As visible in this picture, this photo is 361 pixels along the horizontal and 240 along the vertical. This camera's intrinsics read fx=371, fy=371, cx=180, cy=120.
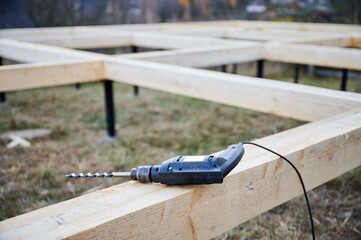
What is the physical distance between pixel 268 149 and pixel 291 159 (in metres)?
0.09

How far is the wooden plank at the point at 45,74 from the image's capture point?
2.48m

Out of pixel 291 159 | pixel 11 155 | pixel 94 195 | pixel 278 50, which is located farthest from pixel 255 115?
pixel 94 195

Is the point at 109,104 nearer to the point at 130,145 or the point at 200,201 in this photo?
the point at 130,145

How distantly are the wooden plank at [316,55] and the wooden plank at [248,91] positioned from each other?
3.82ft

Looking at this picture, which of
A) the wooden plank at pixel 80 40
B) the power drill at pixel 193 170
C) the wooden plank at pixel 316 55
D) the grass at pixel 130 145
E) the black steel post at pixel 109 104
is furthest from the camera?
the wooden plank at pixel 80 40

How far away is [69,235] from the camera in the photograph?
2.49 feet

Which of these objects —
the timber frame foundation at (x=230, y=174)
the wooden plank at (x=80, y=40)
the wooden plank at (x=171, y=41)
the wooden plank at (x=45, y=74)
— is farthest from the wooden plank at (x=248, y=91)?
the wooden plank at (x=80, y=40)

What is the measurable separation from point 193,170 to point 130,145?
2463 millimetres

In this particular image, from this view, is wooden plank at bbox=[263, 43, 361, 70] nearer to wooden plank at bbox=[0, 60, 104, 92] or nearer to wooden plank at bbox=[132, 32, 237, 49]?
wooden plank at bbox=[132, 32, 237, 49]

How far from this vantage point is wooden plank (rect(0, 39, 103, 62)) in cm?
303

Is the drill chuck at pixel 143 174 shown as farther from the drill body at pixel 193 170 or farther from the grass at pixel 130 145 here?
the grass at pixel 130 145

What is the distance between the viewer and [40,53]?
3123mm

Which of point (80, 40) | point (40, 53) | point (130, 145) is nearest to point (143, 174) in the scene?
point (130, 145)

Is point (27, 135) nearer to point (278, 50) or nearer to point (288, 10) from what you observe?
point (278, 50)
